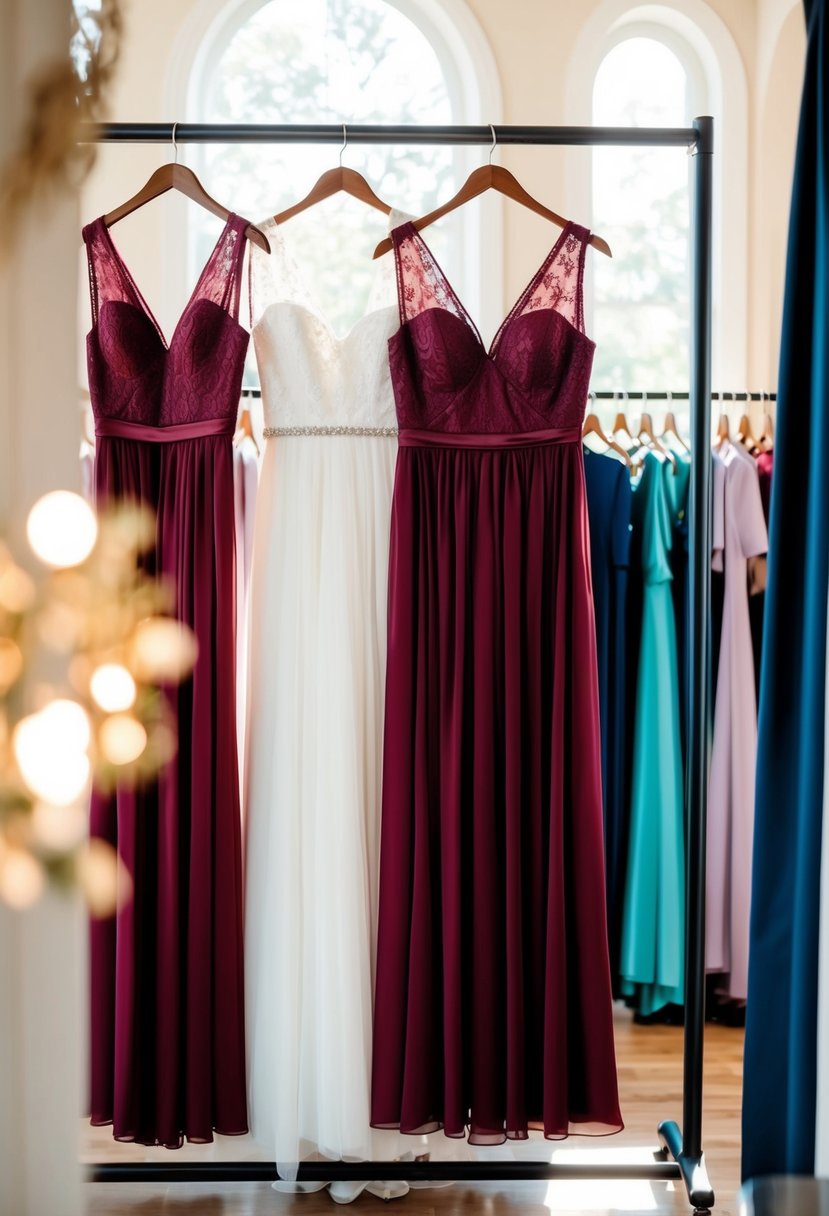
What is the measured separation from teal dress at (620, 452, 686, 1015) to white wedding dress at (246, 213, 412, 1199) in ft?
3.51

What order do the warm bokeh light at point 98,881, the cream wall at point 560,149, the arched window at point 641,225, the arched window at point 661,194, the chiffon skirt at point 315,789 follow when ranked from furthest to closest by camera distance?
the arched window at point 641,225
the arched window at point 661,194
the cream wall at point 560,149
the chiffon skirt at point 315,789
the warm bokeh light at point 98,881

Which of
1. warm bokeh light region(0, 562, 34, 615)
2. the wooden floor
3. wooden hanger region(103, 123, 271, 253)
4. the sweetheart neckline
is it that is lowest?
the wooden floor

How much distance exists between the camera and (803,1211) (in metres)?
0.84

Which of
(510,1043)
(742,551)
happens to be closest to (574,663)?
(510,1043)

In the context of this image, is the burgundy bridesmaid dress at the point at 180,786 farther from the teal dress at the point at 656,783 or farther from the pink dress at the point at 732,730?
the pink dress at the point at 732,730

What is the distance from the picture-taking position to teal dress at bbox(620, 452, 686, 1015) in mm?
2609

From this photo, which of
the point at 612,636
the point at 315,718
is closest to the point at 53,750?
the point at 315,718

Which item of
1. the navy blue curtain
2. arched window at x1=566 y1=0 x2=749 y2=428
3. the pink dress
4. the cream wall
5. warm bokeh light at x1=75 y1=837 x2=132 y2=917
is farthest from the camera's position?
arched window at x1=566 y1=0 x2=749 y2=428

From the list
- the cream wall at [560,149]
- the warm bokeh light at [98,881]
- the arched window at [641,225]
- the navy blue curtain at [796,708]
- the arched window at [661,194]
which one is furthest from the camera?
the arched window at [641,225]

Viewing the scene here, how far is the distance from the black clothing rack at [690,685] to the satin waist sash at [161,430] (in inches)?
18.7

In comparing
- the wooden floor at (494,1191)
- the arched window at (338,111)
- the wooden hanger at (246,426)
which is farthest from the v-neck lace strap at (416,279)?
the arched window at (338,111)

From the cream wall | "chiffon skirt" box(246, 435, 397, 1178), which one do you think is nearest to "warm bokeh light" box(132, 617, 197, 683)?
"chiffon skirt" box(246, 435, 397, 1178)

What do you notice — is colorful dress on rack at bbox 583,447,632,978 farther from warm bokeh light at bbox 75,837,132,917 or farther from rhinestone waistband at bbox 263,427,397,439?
warm bokeh light at bbox 75,837,132,917

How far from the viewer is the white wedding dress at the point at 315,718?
167 cm
